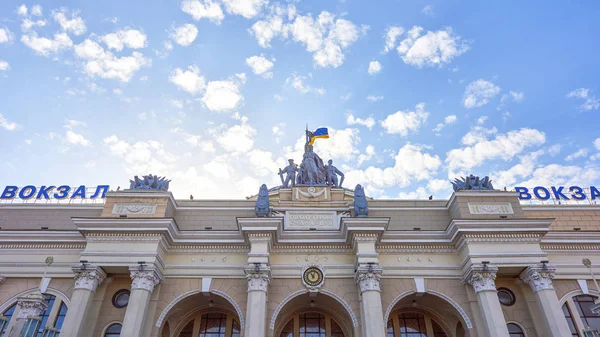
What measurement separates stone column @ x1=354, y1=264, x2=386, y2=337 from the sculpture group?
6784mm

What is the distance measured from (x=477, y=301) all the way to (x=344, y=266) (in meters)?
6.88

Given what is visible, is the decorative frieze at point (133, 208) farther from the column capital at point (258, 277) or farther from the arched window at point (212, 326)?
the column capital at point (258, 277)

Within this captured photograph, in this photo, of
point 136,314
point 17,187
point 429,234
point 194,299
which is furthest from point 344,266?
point 17,187

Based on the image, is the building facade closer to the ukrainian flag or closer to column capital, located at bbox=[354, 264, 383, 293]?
column capital, located at bbox=[354, 264, 383, 293]

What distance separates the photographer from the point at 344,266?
2303 centimetres

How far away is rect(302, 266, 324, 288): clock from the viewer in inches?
890

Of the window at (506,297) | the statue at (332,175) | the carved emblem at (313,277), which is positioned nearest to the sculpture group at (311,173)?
the statue at (332,175)

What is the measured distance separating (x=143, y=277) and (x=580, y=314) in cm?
2263

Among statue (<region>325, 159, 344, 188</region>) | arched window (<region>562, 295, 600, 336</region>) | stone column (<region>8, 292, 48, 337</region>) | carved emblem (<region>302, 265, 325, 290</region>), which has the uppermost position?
statue (<region>325, 159, 344, 188</region>)

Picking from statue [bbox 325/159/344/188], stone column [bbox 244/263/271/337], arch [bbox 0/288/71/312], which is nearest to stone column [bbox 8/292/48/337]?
arch [bbox 0/288/71/312]

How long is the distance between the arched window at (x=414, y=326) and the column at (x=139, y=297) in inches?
509

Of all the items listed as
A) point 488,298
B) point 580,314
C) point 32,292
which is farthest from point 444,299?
point 32,292

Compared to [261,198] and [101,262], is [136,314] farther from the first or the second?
[261,198]

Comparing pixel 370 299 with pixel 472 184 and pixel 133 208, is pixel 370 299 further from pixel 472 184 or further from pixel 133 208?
pixel 133 208
